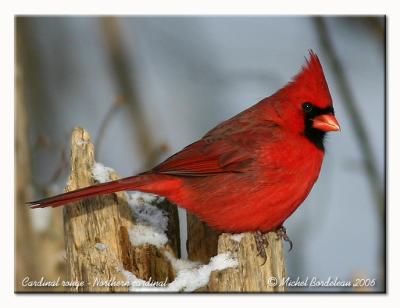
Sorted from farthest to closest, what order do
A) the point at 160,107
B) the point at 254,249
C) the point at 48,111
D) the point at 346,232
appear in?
the point at 160,107 < the point at 48,111 < the point at 346,232 < the point at 254,249

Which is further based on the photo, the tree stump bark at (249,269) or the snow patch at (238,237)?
the snow patch at (238,237)

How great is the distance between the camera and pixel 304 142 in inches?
140

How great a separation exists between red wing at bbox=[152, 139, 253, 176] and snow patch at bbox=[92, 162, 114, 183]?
20 cm

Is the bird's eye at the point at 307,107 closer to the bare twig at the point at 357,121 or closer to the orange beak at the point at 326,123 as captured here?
the orange beak at the point at 326,123

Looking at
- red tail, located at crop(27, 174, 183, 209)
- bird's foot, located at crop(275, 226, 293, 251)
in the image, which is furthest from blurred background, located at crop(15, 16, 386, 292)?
red tail, located at crop(27, 174, 183, 209)

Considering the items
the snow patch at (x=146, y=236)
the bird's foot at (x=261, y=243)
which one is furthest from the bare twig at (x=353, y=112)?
the snow patch at (x=146, y=236)

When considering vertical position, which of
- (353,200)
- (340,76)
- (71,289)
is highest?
(340,76)

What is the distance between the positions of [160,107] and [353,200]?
4.49ft

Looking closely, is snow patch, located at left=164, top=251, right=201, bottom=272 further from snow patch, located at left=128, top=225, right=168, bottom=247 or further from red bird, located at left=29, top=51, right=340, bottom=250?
red bird, located at left=29, top=51, right=340, bottom=250

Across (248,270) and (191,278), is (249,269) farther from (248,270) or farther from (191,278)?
(191,278)

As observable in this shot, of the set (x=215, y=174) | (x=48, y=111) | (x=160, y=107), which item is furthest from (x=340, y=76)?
(x=48, y=111)

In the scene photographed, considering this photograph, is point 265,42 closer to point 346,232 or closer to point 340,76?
point 340,76

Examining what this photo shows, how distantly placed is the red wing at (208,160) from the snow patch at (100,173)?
203 millimetres

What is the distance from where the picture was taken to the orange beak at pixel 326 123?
11.5 ft
